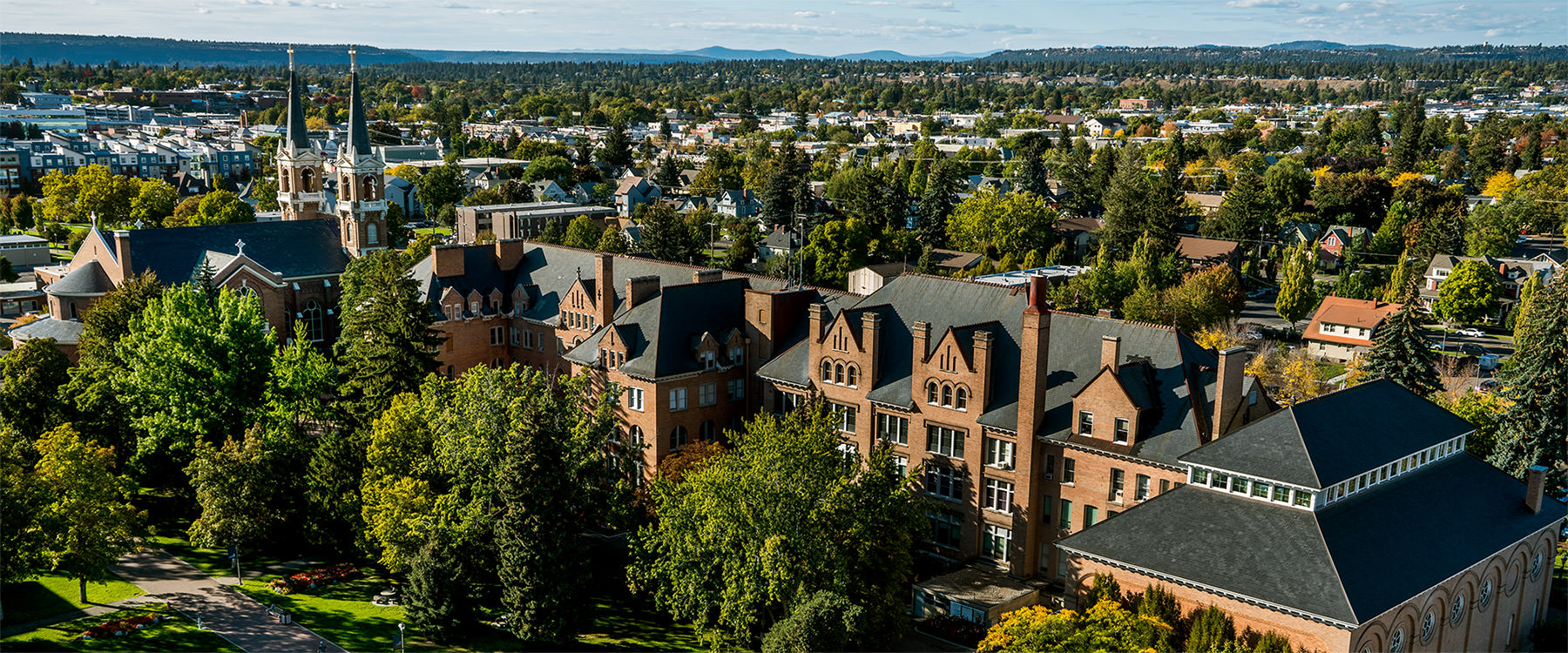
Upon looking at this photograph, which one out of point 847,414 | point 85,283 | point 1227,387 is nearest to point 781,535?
point 847,414

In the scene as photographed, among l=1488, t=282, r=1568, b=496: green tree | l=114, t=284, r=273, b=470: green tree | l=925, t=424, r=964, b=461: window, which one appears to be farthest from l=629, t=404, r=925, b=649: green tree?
l=1488, t=282, r=1568, b=496: green tree

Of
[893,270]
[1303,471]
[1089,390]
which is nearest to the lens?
[1303,471]

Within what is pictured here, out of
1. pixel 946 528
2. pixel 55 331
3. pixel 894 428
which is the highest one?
pixel 894 428

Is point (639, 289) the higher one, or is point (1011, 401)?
point (639, 289)

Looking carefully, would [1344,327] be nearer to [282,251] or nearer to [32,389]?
[282,251]

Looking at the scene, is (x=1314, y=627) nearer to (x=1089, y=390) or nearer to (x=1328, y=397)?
(x=1328, y=397)

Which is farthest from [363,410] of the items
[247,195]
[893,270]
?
[247,195]

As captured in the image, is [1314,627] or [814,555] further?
[814,555]
